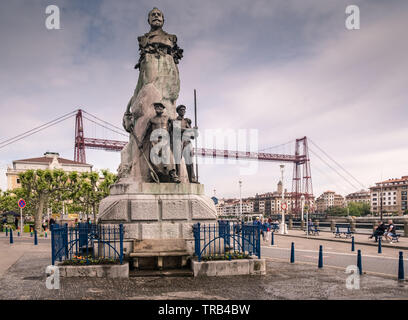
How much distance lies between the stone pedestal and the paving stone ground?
4.73ft

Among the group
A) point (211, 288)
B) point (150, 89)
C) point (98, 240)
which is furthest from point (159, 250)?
point (150, 89)

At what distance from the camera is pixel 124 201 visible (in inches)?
404

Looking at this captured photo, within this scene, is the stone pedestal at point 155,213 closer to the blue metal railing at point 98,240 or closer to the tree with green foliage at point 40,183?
the blue metal railing at point 98,240

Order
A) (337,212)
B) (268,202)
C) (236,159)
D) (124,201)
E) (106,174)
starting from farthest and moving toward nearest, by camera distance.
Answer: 1. (268,202)
2. (337,212)
3. (236,159)
4. (106,174)
5. (124,201)

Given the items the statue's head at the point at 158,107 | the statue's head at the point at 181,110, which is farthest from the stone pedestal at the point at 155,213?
the statue's head at the point at 181,110

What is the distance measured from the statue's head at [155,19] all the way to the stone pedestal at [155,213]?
5.68 metres

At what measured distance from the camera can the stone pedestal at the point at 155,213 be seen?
10133mm

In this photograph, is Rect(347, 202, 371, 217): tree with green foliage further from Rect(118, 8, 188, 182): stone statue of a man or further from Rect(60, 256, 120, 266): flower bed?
Rect(60, 256, 120, 266): flower bed

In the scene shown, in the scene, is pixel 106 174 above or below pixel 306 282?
above

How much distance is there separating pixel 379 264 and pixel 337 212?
121085mm

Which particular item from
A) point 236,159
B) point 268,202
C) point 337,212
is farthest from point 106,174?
point 268,202

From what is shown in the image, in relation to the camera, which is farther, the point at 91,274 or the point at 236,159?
the point at 236,159

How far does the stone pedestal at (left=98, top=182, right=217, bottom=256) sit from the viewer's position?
10.1 metres
